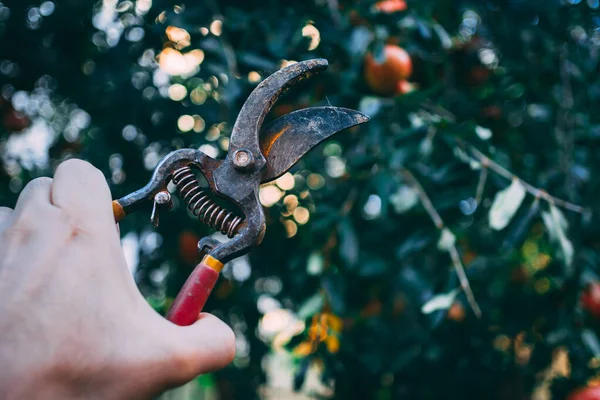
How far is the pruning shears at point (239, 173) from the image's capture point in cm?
63

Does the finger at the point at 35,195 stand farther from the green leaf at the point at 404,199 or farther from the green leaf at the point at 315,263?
the green leaf at the point at 404,199

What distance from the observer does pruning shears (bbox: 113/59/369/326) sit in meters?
0.63

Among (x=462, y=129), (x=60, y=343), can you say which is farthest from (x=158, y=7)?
(x=60, y=343)

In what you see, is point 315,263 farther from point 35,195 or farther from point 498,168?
point 35,195

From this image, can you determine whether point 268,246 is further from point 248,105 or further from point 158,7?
point 248,105

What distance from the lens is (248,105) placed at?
70 cm

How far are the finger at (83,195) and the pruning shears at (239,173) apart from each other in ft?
0.10

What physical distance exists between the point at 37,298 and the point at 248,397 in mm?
1780

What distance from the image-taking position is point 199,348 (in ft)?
→ 1.92

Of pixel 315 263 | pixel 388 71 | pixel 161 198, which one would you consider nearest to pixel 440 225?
pixel 315 263

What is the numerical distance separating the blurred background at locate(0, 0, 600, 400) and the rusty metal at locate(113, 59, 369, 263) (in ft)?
1.99

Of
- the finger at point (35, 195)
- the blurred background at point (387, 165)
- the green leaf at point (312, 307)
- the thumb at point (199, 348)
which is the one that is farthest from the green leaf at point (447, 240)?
the finger at point (35, 195)

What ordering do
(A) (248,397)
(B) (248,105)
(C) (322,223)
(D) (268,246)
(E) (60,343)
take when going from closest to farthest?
(E) (60,343) < (B) (248,105) < (C) (322,223) < (D) (268,246) < (A) (248,397)

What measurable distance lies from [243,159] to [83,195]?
19 cm
